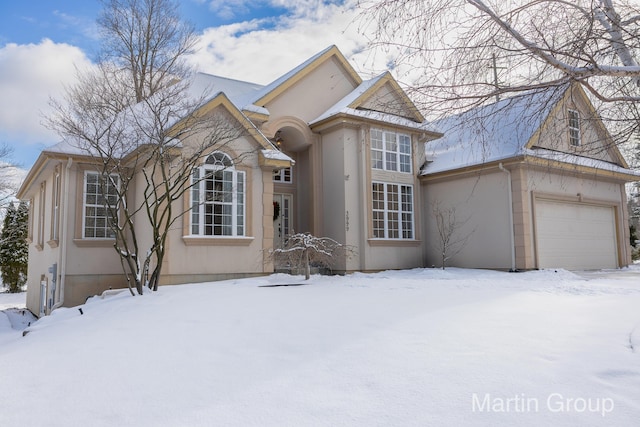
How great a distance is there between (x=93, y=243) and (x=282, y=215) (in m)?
6.33

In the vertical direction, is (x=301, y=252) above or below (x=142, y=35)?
below

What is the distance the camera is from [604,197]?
1800 cm

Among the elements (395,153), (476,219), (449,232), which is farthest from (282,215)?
(476,219)

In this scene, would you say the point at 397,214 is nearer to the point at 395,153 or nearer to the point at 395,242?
the point at 395,242

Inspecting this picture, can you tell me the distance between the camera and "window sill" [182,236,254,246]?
469 inches

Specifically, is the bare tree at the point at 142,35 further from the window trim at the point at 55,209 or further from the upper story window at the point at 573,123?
the upper story window at the point at 573,123

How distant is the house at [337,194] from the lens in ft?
40.6

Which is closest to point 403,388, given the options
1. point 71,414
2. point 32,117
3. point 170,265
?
point 71,414

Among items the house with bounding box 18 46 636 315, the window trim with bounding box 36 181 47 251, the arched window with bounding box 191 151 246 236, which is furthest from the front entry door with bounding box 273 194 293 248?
the window trim with bounding box 36 181 47 251

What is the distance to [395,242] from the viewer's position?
1603 cm

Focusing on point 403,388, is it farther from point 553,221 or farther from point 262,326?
point 553,221

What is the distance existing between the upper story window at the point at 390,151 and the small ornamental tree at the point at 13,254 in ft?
79.8

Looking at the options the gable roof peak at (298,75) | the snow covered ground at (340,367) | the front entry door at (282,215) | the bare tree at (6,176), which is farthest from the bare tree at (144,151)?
the bare tree at (6,176)

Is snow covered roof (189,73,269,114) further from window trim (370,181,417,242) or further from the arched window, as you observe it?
window trim (370,181,417,242)
